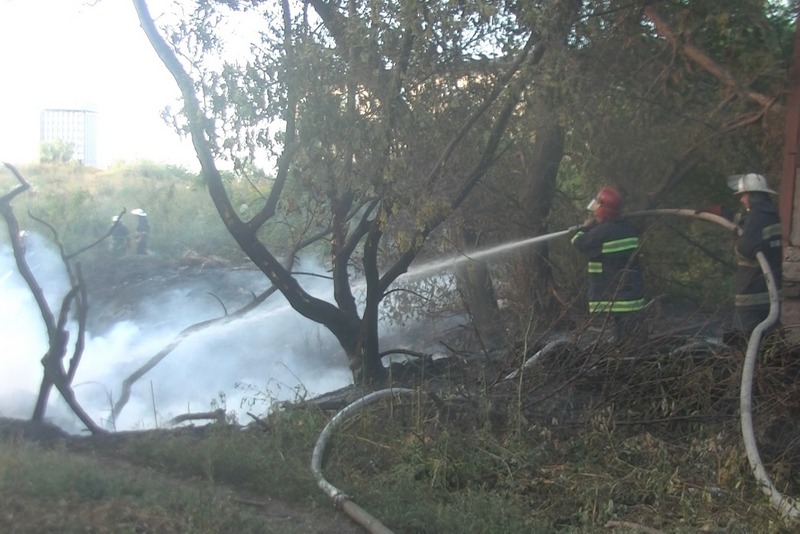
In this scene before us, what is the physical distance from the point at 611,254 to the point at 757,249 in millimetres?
1245

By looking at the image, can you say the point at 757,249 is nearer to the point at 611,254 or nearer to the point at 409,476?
the point at 611,254

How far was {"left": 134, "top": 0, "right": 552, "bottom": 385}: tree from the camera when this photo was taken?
7191mm

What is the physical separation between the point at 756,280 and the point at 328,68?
364 cm

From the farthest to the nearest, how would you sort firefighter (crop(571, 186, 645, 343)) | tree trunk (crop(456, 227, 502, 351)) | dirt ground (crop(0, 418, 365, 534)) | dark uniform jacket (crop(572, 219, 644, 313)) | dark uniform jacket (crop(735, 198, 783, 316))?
tree trunk (crop(456, 227, 502, 351))
dark uniform jacket (crop(572, 219, 644, 313))
firefighter (crop(571, 186, 645, 343))
dark uniform jacket (crop(735, 198, 783, 316))
dirt ground (crop(0, 418, 365, 534))

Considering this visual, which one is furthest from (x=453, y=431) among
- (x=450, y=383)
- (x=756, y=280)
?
(x=756, y=280)

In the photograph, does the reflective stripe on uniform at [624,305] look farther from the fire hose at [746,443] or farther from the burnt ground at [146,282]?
the burnt ground at [146,282]

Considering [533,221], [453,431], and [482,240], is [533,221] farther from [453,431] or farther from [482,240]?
[453,431]

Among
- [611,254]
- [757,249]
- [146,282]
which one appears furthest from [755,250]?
[146,282]

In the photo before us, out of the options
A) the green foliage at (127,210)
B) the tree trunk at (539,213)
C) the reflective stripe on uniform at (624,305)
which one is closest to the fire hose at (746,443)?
the reflective stripe on uniform at (624,305)

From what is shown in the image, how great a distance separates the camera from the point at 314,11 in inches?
326

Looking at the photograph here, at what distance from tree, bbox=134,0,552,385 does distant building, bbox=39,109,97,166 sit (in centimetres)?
2092

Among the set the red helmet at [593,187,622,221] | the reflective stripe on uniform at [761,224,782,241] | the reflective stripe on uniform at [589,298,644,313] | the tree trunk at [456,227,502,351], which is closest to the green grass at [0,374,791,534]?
the reflective stripe on uniform at [589,298,644,313]

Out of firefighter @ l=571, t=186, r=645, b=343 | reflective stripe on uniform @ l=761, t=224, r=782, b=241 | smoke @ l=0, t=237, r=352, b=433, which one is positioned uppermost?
reflective stripe on uniform @ l=761, t=224, r=782, b=241

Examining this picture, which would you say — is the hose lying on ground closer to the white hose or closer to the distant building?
the white hose
